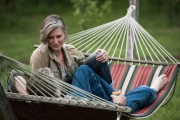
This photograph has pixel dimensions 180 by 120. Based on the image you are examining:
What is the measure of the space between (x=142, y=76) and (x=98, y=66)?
562 millimetres

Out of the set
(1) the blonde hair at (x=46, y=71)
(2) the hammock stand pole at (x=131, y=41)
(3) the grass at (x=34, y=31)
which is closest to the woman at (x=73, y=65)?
(1) the blonde hair at (x=46, y=71)

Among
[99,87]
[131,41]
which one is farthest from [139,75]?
[99,87]

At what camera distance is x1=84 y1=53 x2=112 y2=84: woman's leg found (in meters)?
3.41

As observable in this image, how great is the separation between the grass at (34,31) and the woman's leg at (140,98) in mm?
3733

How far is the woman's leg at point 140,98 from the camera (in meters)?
3.25

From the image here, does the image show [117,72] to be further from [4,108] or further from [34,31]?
[34,31]

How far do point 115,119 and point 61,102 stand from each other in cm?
39

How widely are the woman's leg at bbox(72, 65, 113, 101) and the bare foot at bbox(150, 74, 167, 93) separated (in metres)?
0.40

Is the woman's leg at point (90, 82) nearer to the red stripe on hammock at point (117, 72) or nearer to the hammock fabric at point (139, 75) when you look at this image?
the hammock fabric at point (139, 75)

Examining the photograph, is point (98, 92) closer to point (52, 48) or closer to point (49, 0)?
point (52, 48)

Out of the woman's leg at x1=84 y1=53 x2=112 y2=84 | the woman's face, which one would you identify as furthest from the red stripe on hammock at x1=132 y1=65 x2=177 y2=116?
the woman's face

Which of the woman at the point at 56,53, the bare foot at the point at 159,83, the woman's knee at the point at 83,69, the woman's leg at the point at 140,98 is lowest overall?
the woman's leg at the point at 140,98

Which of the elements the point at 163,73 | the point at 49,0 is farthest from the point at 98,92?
the point at 49,0

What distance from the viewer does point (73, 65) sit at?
3463 mm
